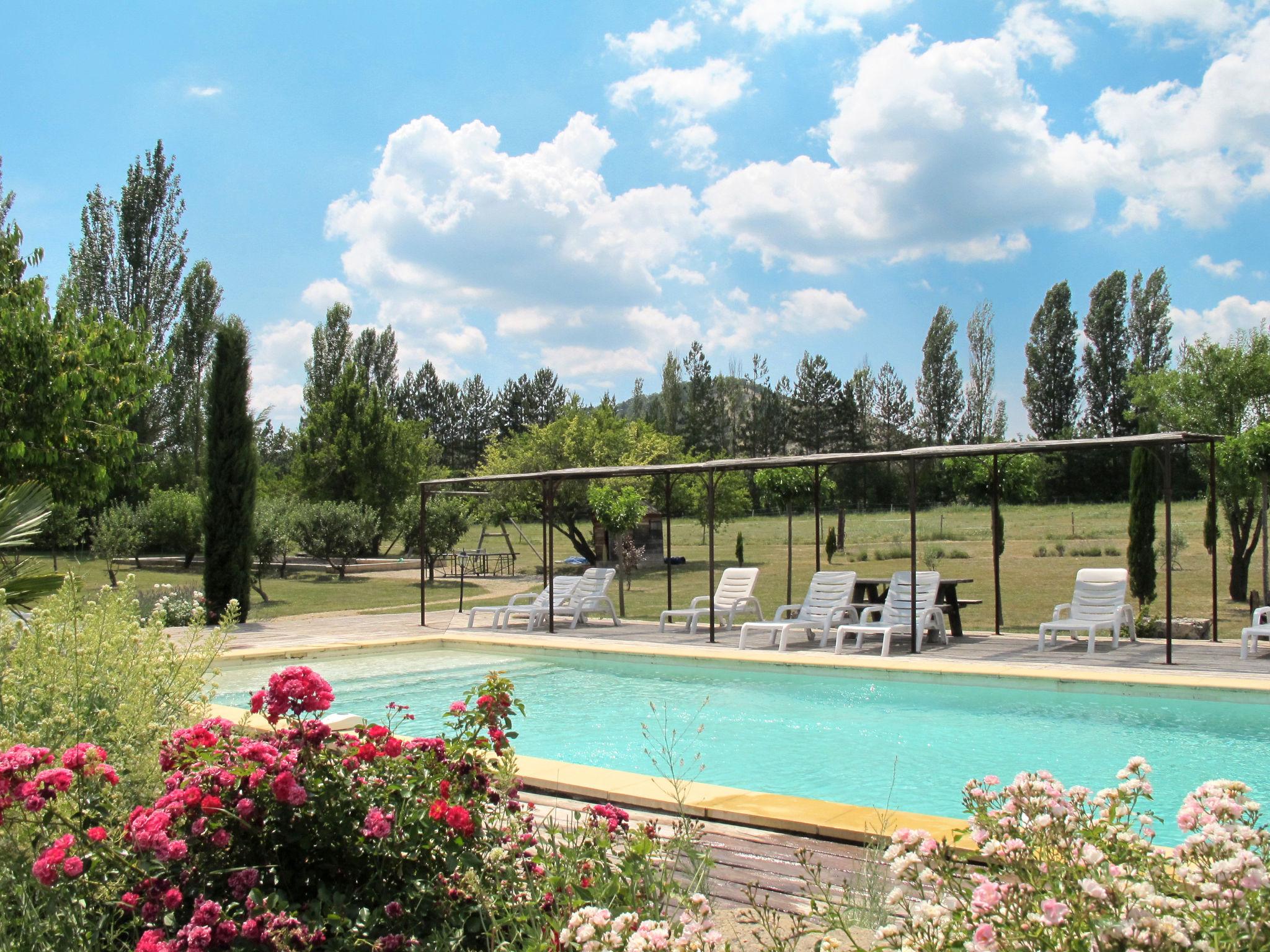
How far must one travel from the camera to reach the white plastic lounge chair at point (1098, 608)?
31.3ft

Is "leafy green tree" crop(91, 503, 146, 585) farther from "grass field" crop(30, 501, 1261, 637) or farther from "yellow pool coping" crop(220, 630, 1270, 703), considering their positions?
"yellow pool coping" crop(220, 630, 1270, 703)

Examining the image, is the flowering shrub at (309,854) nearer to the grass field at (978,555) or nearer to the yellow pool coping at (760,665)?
the yellow pool coping at (760,665)

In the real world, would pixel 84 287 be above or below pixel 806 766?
above

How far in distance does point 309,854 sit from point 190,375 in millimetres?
33068

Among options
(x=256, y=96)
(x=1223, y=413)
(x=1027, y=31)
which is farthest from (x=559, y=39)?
(x=1223, y=413)

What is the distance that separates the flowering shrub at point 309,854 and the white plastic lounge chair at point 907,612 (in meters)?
7.61

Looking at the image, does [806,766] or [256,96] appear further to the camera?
[256,96]

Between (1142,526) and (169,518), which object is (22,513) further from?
(169,518)

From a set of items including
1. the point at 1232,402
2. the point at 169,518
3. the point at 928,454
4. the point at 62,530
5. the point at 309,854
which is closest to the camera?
the point at 309,854

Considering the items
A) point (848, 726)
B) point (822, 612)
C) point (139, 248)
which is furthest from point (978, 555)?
point (139, 248)

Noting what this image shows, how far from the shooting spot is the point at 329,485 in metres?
31.0

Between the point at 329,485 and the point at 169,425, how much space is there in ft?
19.8

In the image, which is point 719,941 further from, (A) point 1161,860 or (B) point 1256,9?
(B) point 1256,9

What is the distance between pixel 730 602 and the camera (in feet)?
39.2
